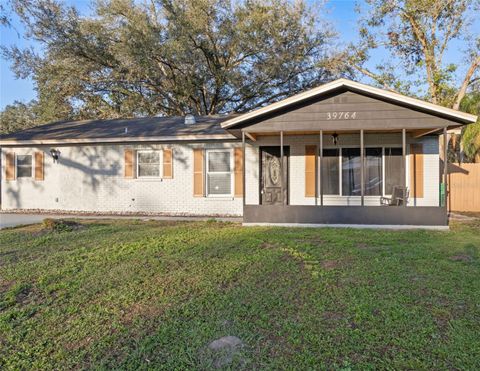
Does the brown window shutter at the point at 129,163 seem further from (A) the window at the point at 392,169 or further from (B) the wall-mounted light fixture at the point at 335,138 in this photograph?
(A) the window at the point at 392,169

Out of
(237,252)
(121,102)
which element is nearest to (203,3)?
(121,102)

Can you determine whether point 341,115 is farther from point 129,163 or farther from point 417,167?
point 129,163

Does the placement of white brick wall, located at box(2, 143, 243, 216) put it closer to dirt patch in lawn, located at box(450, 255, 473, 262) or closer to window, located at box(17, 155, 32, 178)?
window, located at box(17, 155, 32, 178)

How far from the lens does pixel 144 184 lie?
12508 millimetres

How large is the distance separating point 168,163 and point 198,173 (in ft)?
3.71

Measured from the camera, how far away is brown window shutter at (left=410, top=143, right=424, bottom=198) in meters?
11.1

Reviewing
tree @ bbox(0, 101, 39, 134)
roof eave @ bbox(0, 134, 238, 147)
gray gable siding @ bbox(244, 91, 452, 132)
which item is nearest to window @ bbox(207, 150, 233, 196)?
roof eave @ bbox(0, 134, 238, 147)

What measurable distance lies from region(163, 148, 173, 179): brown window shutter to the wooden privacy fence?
10.2 meters

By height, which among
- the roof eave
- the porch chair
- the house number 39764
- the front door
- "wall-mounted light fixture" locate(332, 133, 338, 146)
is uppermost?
the house number 39764

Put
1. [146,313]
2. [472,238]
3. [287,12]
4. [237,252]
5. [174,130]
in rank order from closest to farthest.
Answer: [146,313]
[237,252]
[472,238]
[174,130]
[287,12]

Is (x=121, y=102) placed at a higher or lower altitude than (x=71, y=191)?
higher

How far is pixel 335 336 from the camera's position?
3.22 m

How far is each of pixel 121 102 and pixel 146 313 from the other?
21680 mm

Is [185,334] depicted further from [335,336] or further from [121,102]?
[121,102]
